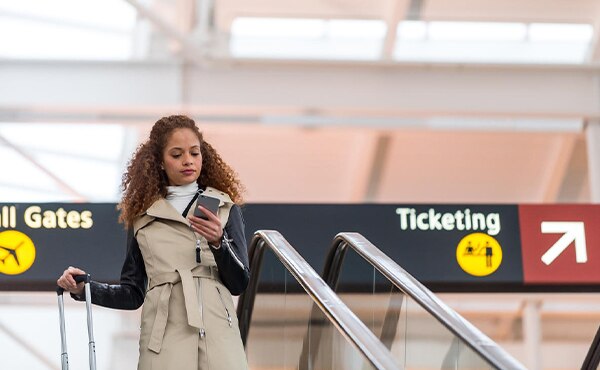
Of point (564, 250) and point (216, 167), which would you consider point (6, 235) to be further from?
point (216, 167)

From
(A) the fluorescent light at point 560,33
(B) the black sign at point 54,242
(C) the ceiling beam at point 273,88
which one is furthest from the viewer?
(A) the fluorescent light at point 560,33

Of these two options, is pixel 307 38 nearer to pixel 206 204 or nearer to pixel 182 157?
pixel 182 157

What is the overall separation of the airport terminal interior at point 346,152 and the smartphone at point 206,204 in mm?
832

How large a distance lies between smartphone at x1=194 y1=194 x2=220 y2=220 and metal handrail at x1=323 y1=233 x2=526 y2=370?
1.02m

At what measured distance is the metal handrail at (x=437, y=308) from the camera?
169 inches

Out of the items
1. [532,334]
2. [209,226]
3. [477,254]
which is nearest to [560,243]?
[477,254]

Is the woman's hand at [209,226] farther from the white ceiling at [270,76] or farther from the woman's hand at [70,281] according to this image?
the white ceiling at [270,76]

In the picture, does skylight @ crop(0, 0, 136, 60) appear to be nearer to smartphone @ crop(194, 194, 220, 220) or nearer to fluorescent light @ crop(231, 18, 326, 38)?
fluorescent light @ crop(231, 18, 326, 38)

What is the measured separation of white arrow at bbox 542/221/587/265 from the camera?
39.5 ft

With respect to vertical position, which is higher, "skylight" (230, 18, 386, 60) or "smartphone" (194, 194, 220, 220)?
"skylight" (230, 18, 386, 60)

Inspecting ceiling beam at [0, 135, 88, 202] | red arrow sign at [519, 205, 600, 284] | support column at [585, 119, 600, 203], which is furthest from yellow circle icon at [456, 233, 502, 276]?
ceiling beam at [0, 135, 88, 202]

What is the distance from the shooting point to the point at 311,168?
23812 mm

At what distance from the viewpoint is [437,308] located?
17.4 feet

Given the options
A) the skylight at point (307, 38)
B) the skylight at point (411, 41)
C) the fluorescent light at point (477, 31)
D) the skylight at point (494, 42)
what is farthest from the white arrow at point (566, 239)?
the fluorescent light at point (477, 31)
